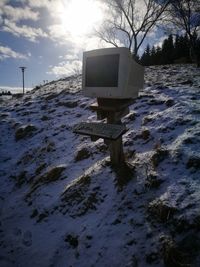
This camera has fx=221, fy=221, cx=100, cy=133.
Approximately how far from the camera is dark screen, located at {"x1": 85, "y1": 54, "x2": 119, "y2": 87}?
357 centimetres

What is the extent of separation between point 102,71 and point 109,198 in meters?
2.20

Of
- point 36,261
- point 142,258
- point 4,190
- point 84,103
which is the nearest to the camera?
point 142,258

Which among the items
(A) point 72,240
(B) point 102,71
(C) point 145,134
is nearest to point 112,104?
(B) point 102,71

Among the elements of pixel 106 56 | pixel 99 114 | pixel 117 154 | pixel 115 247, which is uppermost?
pixel 106 56

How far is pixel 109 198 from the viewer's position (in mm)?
3885

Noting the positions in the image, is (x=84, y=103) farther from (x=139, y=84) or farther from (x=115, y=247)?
(x=115, y=247)

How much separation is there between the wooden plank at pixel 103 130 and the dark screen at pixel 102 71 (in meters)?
0.70

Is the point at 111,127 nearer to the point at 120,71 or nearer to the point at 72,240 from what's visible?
the point at 120,71

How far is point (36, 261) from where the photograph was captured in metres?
3.33

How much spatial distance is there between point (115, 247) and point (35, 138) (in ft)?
17.4

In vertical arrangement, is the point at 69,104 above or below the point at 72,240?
above

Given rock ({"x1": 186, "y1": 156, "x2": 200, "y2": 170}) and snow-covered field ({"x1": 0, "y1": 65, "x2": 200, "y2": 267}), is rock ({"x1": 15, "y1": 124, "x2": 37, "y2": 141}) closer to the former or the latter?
snow-covered field ({"x1": 0, "y1": 65, "x2": 200, "y2": 267})

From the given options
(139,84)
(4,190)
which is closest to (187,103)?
(139,84)

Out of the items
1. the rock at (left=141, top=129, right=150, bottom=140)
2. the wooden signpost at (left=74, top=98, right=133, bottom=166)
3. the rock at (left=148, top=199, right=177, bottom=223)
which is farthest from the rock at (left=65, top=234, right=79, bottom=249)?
the rock at (left=141, top=129, right=150, bottom=140)
